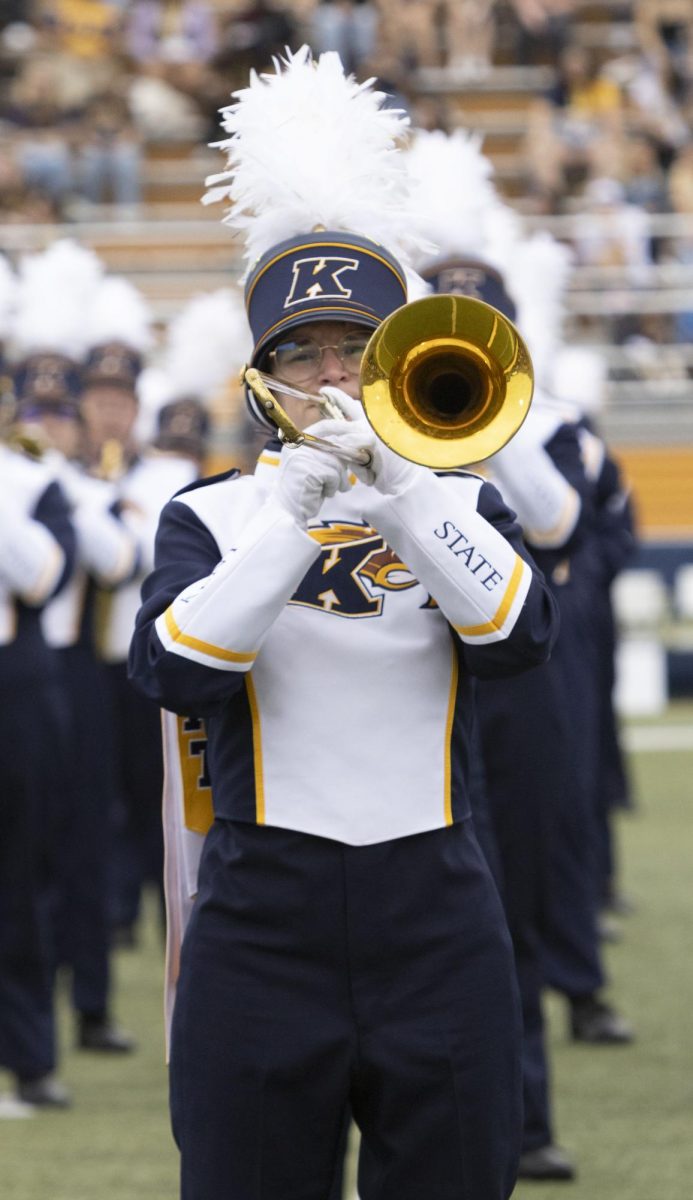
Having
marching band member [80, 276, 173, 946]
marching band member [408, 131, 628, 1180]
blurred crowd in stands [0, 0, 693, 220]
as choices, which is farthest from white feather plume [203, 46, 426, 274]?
blurred crowd in stands [0, 0, 693, 220]

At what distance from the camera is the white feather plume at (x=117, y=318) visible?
8305 mm

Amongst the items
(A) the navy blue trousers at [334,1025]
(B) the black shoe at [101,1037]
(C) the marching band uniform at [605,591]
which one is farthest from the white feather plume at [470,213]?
(B) the black shoe at [101,1037]

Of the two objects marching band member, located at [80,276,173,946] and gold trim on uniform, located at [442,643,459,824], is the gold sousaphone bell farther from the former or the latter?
marching band member, located at [80,276,173,946]

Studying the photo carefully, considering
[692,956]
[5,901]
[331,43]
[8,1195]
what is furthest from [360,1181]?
[331,43]

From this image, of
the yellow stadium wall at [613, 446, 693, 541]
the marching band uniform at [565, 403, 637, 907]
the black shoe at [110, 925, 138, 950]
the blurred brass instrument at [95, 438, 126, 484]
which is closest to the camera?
the marching band uniform at [565, 403, 637, 907]

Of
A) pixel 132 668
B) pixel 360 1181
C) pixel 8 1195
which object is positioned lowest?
pixel 8 1195

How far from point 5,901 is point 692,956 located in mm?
2746

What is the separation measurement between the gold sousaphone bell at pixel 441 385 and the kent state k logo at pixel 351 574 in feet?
0.62

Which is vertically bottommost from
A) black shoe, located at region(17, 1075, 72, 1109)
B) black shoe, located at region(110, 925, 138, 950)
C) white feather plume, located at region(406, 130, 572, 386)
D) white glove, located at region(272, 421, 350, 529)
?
black shoe, located at region(17, 1075, 72, 1109)

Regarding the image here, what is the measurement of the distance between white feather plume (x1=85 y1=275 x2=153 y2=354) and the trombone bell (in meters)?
5.39

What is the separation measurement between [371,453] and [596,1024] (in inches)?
153

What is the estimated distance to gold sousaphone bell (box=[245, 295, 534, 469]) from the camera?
2830mm

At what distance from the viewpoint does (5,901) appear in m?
5.84

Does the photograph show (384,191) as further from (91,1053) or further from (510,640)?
(91,1053)
